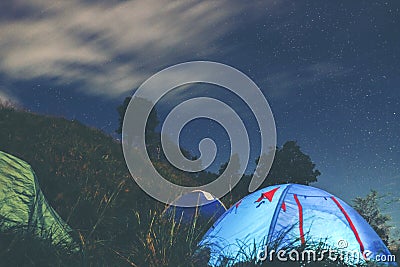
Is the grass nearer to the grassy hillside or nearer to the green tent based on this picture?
the grassy hillside

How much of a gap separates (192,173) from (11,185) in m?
11.7

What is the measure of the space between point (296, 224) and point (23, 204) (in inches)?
129

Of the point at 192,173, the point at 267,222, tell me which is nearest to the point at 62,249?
the point at 267,222

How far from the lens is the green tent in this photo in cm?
434

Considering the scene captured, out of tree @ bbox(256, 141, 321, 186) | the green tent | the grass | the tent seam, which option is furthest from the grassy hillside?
tree @ bbox(256, 141, 321, 186)

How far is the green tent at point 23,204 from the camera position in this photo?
4340 mm

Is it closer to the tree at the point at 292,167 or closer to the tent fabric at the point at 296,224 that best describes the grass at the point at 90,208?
the tent fabric at the point at 296,224

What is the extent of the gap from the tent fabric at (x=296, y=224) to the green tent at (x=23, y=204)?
5.90 feet

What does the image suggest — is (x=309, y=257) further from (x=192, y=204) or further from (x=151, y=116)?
(x=151, y=116)

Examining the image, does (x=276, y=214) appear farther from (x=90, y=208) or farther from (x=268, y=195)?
(x=90, y=208)

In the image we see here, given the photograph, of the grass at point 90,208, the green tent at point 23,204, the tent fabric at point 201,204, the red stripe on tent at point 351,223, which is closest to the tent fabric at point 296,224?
the red stripe on tent at point 351,223

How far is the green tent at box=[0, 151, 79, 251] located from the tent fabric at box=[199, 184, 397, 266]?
1.80 m

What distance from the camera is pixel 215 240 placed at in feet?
18.9

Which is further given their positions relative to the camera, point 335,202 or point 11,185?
point 335,202
